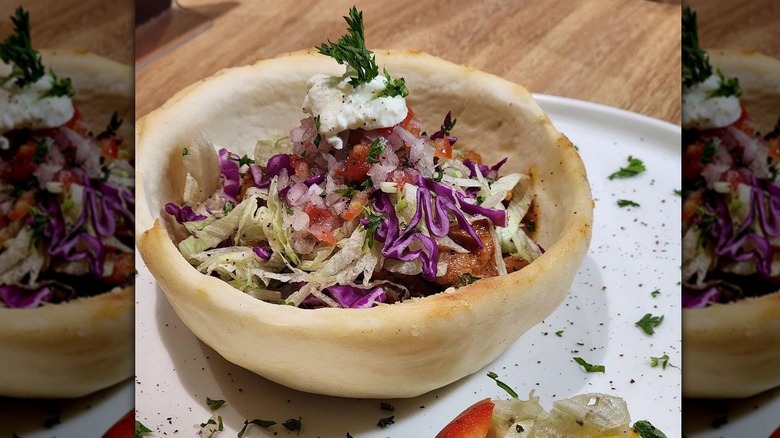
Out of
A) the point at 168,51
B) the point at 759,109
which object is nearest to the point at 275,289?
the point at 759,109

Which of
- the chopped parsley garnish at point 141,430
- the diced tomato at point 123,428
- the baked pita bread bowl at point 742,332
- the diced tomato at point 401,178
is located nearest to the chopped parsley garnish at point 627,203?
the diced tomato at point 401,178

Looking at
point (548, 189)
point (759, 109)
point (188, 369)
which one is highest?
point (759, 109)

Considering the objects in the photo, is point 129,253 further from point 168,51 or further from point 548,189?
point 168,51

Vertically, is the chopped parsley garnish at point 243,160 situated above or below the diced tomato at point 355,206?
below

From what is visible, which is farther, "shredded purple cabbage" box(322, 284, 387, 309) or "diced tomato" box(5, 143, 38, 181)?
"shredded purple cabbage" box(322, 284, 387, 309)

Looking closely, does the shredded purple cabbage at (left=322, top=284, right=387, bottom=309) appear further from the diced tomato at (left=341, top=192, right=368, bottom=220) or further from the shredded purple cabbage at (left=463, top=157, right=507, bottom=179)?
the shredded purple cabbage at (left=463, top=157, right=507, bottom=179)

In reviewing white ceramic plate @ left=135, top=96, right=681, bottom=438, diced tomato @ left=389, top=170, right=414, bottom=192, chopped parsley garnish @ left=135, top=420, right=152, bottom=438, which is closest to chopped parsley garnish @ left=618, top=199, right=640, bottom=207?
white ceramic plate @ left=135, top=96, right=681, bottom=438

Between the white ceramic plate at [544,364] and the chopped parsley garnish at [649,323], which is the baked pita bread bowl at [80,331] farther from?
the chopped parsley garnish at [649,323]
